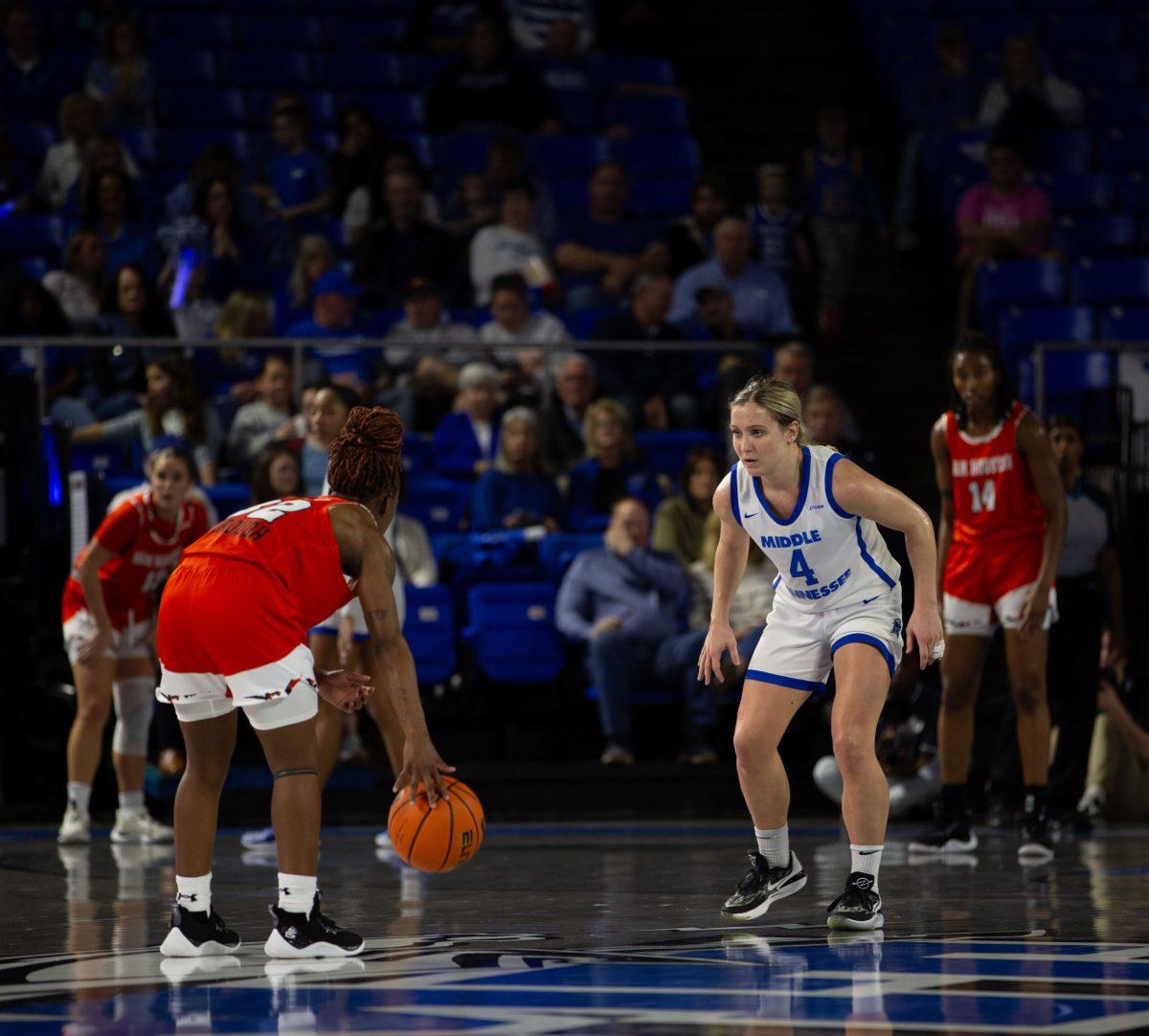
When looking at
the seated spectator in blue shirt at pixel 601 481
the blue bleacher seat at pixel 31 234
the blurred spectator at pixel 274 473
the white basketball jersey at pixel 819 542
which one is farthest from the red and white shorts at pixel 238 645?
the blue bleacher seat at pixel 31 234

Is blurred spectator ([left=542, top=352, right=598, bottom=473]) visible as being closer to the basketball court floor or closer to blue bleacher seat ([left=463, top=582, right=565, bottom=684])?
blue bleacher seat ([left=463, top=582, right=565, bottom=684])

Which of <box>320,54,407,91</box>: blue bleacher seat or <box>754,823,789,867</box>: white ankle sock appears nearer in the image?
<box>754,823,789,867</box>: white ankle sock

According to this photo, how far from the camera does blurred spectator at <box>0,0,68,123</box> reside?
13.9 metres

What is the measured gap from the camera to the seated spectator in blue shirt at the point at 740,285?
40.2 feet

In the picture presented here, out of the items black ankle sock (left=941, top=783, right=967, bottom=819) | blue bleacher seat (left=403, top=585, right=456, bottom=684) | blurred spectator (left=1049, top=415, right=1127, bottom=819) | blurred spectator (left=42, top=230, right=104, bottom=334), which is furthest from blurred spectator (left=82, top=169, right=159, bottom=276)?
black ankle sock (left=941, top=783, right=967, bottom=819)

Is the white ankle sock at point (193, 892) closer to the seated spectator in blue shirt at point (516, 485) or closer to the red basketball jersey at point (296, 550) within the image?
the red basketball jersey at point (296, 550)

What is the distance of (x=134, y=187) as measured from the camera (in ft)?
41.9

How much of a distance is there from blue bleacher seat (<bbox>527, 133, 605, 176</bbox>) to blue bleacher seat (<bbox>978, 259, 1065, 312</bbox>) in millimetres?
3077

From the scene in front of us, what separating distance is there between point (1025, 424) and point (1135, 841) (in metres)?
2.19

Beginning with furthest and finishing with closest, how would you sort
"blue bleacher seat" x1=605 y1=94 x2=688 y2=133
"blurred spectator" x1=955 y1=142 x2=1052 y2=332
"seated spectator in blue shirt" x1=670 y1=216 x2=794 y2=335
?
"blue bleacher seat" x1=605 y1=94 x2=688 y2=133 → "blurred spectator" x1=955 y1=142 x2=1052 y2=332 → "seated spectator in blue shirt" x1=670 y1=216 x2=794 y2=335

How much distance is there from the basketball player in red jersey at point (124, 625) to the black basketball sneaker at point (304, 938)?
3802 millimetres

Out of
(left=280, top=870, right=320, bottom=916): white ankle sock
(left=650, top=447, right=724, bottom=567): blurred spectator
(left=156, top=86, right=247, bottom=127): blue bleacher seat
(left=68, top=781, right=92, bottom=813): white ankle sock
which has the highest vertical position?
(left=156, top=86, right=247, bottom=127): blue bleacher seat

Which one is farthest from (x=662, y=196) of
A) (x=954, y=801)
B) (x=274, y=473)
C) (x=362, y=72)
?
(x=954, y=801)

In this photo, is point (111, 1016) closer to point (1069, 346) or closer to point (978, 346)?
point (978, 346)
